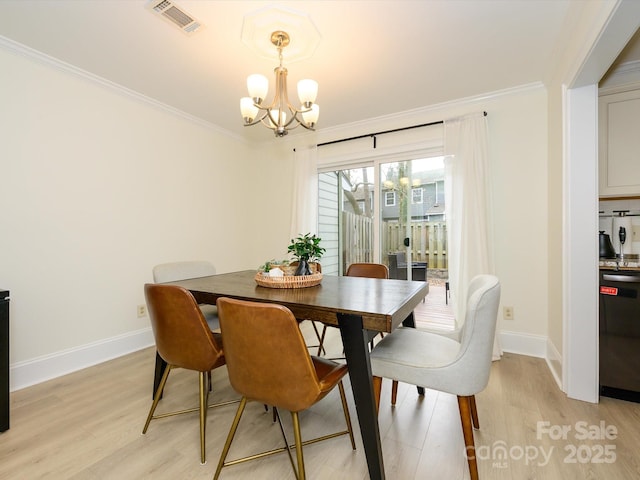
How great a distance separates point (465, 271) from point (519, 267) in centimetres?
49

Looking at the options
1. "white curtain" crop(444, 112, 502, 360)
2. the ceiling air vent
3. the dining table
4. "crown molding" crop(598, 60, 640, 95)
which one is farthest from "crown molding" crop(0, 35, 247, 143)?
"crown molding" crop(598, 60, 640, 95)

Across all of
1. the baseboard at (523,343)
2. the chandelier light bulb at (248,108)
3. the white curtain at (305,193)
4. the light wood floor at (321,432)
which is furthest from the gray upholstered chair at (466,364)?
the white curtain at (305,193)

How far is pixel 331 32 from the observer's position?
2.03 m

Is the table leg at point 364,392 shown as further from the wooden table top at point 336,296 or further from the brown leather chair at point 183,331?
the brown leather chair at point 183,331

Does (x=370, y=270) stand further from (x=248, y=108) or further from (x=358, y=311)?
(x=248, y=108)

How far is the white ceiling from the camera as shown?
1.84 metres

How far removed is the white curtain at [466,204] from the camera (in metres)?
2.82

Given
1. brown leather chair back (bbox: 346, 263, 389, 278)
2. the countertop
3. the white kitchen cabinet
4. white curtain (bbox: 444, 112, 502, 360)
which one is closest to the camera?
the countertop

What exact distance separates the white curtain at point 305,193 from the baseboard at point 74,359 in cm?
204

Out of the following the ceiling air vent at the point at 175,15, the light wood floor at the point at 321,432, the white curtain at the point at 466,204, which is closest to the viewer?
the light wood floor at the point at 321,432

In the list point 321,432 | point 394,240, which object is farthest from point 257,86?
point 394,240

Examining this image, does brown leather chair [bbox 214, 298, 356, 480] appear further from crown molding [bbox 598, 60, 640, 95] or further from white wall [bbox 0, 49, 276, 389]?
crown molding [bbox 598, 60, 640, 95]

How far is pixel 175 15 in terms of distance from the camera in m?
1.88

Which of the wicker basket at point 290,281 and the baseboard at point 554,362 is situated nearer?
the wicker basket at point 290,281
